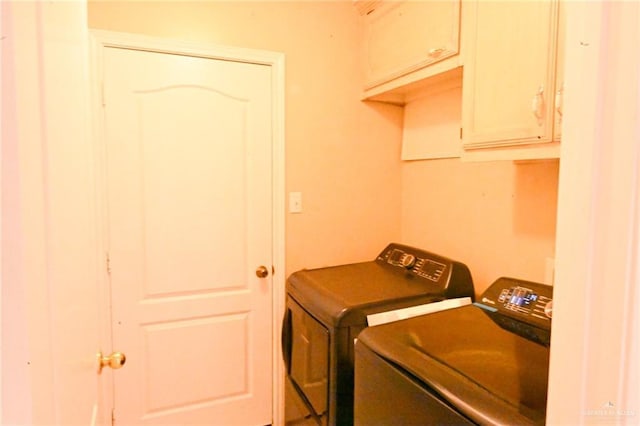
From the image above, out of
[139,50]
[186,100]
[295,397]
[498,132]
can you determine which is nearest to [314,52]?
[186,100]

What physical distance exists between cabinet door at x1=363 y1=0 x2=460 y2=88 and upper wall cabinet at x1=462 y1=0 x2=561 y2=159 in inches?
4.0

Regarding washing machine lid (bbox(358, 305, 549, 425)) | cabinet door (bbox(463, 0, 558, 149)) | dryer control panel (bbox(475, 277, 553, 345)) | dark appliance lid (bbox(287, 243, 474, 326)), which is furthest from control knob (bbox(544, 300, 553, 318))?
cabinet door (bbox(463, 0, 558, 149))

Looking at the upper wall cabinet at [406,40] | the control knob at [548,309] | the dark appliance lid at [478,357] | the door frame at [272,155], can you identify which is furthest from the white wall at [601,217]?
the door frame at [272,155]

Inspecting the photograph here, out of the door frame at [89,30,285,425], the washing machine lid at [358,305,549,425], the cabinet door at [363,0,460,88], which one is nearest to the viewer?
the washing machine lid at [358,305,549,425]

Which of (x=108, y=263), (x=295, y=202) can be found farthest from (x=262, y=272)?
(x=108, y=263)

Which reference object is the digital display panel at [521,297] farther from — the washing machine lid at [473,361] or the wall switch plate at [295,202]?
the wall switch plate at [295,202]

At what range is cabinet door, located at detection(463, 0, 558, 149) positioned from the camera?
3.74 ft

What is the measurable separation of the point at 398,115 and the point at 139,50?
1410 millimetres

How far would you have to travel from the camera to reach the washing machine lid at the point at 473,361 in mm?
755

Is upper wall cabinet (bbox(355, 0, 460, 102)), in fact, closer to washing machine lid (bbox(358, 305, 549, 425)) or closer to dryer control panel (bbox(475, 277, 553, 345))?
dryer control panel (bbox(475, 277, 553, 345))

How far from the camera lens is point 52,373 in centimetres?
47

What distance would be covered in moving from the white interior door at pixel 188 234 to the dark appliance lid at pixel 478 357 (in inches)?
42.1

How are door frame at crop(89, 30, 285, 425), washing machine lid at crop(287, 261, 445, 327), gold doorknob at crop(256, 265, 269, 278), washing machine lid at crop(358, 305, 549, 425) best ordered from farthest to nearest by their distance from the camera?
1. gold doorknob at crop(256, 265, 269, 278)
2. door frame at crop(89, 30, 285, 425)
3. washing machine lid at crop(287, 261, 445, 327)
4. washing machine lid at crop(358, 305, 549, 425)

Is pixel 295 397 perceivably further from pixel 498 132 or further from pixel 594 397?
pixel 594 397
